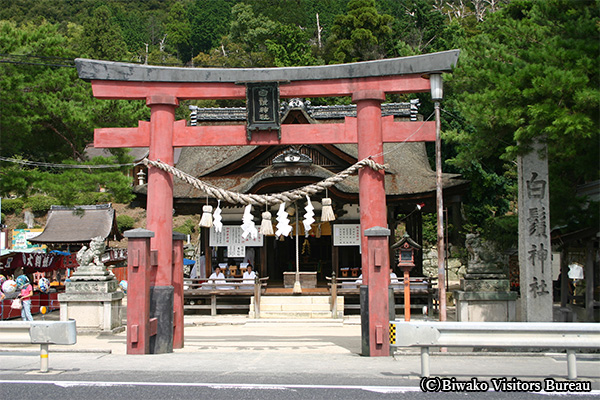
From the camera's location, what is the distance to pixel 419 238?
22516 mm

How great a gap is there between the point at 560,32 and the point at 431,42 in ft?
95.0

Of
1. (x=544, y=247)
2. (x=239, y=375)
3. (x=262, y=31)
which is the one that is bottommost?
(x=239, y=375)

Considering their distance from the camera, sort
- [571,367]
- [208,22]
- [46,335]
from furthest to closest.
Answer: [208,22], [46,335], [571,367]

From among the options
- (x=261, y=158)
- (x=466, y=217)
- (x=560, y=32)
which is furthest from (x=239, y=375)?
(x=466, y=217)

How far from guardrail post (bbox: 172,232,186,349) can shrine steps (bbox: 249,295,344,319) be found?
784 cm

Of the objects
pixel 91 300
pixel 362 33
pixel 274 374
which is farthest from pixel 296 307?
pixel 362 33

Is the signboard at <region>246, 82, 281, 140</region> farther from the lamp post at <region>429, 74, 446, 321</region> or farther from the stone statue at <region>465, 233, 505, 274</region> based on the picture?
the stone statue at <region>465, 233, 505, 274</region>

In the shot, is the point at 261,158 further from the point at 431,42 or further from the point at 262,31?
the point at 262,31

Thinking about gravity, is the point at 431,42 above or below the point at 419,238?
above

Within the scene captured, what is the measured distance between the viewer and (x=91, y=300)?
14938 millimetres

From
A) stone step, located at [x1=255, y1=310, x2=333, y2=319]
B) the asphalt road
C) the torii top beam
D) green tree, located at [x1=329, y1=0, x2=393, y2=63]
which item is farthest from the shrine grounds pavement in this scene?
green tree, located at [x1=329, y1=0, x2=393, y2=63]

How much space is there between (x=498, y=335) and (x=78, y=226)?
105ft

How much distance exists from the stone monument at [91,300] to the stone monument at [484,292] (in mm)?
8861

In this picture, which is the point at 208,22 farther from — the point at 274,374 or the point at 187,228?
the point at 274,374
